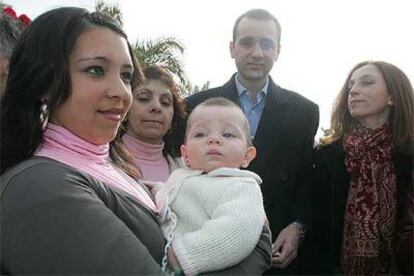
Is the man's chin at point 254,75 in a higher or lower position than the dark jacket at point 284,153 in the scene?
higher

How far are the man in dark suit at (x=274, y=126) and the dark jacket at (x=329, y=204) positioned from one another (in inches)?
4.5

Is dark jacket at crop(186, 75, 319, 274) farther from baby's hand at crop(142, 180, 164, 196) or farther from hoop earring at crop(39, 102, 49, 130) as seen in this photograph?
hoop earring at crop(39, 102, 49, 130)

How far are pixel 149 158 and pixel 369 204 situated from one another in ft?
5.58

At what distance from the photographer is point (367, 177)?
13.4ft

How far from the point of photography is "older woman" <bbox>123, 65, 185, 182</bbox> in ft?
12.3

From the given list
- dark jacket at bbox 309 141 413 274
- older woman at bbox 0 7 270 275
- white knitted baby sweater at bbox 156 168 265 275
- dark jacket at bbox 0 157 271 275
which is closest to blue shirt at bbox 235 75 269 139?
dark jacket at bbox 309 141 413 274

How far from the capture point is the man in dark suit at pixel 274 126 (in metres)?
3.92

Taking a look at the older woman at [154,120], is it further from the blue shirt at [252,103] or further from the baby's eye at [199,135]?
the baby's eye at [199,135]

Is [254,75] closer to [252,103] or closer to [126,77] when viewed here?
[252,103]

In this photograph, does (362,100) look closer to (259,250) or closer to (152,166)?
(152,166)

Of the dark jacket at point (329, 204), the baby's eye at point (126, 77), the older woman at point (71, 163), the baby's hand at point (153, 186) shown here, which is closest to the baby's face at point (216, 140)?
the baby's hand at point (153, 186)

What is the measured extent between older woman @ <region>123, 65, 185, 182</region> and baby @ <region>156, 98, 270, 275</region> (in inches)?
47.8

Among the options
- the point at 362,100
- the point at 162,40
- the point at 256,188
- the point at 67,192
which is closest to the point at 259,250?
the point at 256,188

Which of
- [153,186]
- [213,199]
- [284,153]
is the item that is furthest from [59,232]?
[284,153]
